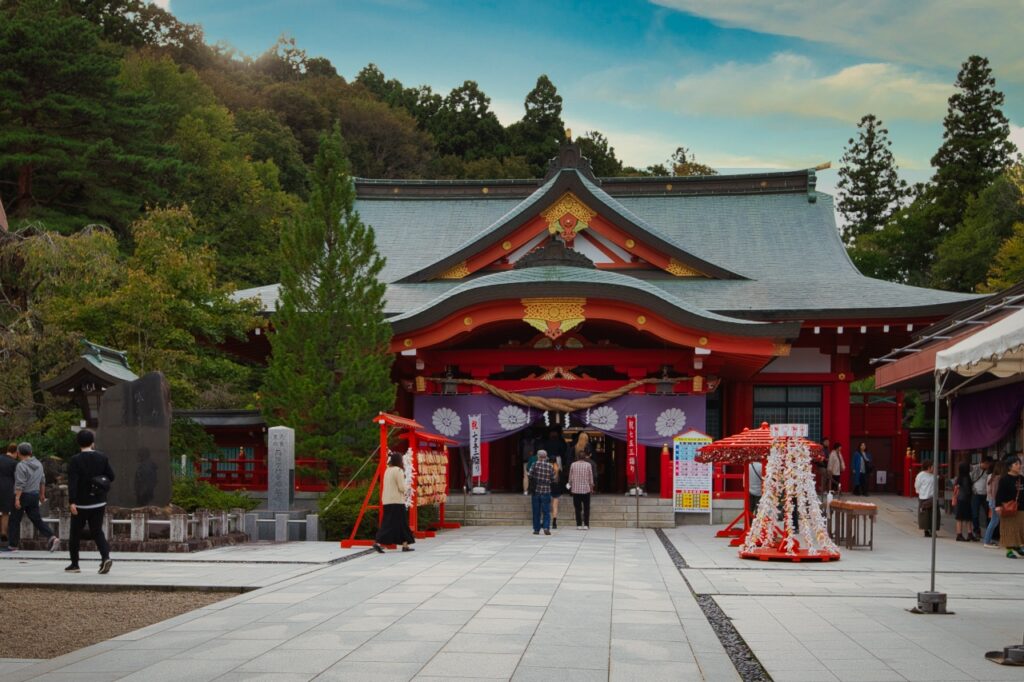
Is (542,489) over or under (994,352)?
under

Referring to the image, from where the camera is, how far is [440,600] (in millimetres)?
9531

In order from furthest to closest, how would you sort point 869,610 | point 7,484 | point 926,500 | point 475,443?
1. point 475,443
2. point 926,500
3. point 7,484
4. point 869,610

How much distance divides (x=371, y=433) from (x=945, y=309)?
40.2 ft

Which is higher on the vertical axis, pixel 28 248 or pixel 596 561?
pixel 28 248

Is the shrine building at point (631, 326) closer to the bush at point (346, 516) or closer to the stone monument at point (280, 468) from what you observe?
the stone monument at point (280, 468)

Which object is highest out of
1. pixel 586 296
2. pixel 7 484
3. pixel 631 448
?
pixel 586 296

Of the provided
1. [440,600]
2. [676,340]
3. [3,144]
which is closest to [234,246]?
[3,144]

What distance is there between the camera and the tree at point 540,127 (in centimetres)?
6038

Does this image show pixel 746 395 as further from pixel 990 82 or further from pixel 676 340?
pixel 990 82

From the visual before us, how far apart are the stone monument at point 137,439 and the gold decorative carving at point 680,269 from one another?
13.7 metres

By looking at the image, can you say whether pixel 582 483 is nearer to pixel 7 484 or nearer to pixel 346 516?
pixel 346 516

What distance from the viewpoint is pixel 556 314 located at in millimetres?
21250

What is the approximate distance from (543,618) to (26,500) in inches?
346

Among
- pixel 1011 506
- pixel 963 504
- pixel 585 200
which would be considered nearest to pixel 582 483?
pixel 963 504
